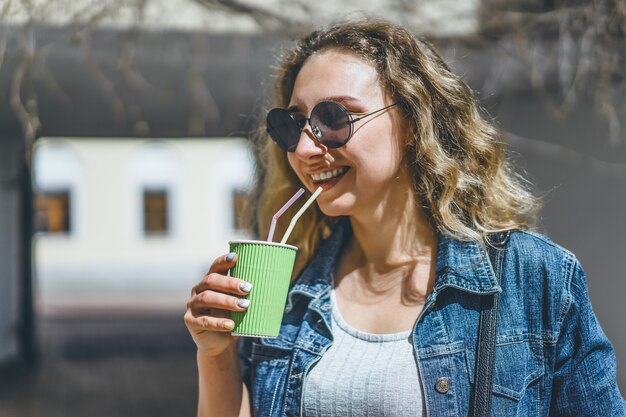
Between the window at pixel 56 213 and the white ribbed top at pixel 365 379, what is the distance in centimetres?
1815

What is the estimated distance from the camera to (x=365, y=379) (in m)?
1.40

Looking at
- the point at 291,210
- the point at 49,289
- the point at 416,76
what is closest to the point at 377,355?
the point at 291,210

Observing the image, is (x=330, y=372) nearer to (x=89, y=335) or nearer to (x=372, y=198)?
(x=372, y=198)

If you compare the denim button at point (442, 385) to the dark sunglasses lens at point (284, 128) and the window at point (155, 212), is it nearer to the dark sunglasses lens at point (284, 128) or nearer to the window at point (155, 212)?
the dark sunglasses lens at point (284, 128)

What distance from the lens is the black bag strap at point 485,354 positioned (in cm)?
136

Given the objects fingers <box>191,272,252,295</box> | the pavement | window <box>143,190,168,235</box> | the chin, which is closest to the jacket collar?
the chin

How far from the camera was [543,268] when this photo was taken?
1389 millimetres

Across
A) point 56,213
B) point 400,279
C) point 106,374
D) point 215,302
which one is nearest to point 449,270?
point 400,279

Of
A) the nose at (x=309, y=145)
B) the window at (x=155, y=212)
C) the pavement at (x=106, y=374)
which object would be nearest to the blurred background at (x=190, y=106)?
the pavement at (x=106, y=374)

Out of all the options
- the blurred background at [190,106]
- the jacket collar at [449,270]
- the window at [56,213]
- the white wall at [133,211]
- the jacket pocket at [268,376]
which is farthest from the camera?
the window at [56,213]

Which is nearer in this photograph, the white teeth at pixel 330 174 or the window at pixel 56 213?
the white teeth at pixel 330 174

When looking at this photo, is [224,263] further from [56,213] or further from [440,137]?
[56,213]

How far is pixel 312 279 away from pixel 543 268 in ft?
1.75

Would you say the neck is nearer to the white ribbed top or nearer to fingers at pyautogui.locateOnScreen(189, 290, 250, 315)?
the white ribbed top
